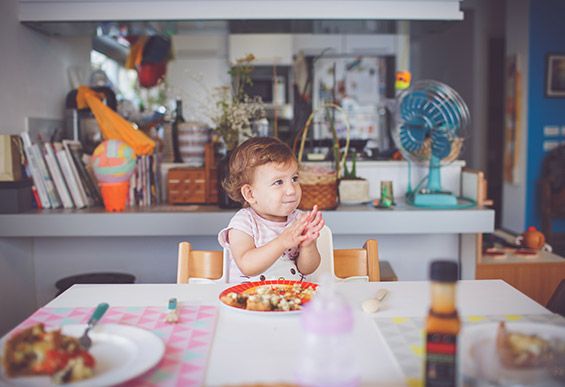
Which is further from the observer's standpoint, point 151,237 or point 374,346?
point 151,237

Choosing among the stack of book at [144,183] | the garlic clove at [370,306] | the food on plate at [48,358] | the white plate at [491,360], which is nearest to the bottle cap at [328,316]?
the white plate at [491,360]

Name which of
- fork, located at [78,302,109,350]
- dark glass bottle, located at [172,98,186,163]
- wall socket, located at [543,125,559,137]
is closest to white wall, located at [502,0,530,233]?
wall socket, located at [543,125,559,137]

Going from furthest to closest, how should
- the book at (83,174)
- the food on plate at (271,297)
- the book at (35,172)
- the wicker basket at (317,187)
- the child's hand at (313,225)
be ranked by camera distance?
1. the book at (83,174)
2. the book at (35,172)
3. the wicker basket at (317,187)
4. the child's hand at (313,225)
5. the food on plate at (271,297)

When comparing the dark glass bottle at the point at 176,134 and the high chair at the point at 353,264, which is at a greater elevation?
the dark glass bottle at the point at 176,134

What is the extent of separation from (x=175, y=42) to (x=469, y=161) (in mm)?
3411

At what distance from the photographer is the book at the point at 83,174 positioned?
9.36 ft

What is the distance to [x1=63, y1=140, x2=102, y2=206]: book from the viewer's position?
2854 millimetres

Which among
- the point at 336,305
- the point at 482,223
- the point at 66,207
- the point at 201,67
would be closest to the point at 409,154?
the point at 482,223

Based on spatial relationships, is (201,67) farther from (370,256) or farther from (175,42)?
(370,256)

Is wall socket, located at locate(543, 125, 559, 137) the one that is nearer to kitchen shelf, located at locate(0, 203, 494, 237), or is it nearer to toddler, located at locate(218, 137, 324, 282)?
kitchen shelf, located at locate(0, 203, 494, 237)

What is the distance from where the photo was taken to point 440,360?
2.60ft

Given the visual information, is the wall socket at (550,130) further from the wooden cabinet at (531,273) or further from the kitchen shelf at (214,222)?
the kitchen shelf at (214,222)

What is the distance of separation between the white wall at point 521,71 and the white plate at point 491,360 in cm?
476

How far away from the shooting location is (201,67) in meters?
6.19
